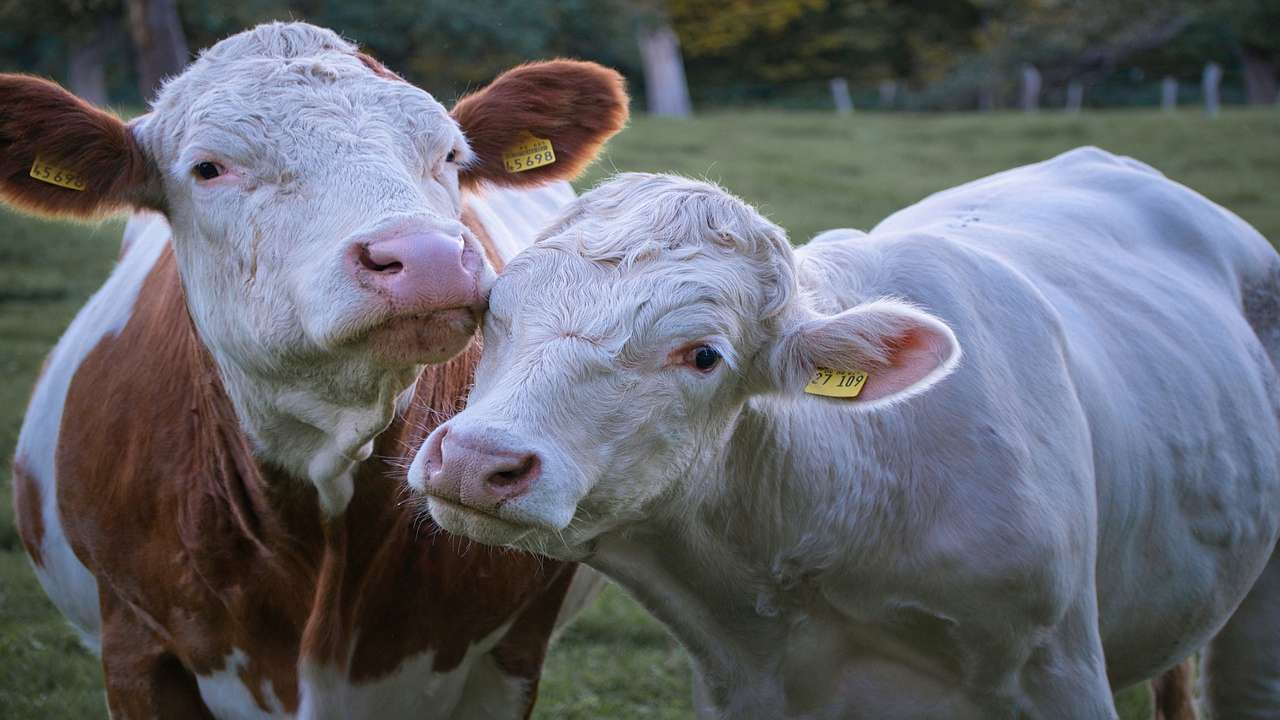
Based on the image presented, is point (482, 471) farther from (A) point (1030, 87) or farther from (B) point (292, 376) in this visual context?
(A) point (1030, 87)

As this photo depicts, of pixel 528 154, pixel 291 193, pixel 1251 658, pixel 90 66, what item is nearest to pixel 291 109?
pixel 291 193

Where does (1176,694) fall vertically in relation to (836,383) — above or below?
below

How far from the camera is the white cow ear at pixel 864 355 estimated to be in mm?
2814

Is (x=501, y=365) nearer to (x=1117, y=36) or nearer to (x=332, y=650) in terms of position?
(x=332, y=650)

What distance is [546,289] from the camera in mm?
2797

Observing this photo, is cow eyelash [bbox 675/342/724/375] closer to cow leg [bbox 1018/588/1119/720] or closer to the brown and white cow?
the brown and white cow

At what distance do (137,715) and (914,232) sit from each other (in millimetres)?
2466

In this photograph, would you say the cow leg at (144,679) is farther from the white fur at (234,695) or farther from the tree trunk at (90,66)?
the tree trunk at (90,66)

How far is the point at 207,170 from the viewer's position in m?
3.20

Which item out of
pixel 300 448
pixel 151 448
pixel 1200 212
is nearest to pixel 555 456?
pixel 300 448

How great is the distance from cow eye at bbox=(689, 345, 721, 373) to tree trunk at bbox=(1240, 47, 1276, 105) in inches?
1303

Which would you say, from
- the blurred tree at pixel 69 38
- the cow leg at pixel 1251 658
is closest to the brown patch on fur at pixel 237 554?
the cow leg at pixel 1251 658

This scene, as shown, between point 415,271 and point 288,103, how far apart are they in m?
0.68

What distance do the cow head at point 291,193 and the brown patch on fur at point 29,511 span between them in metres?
1.58
